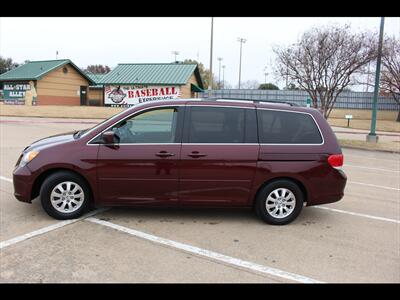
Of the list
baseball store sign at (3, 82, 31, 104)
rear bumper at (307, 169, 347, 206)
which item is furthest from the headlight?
baseball store sign at (3, 82, 31, 104)

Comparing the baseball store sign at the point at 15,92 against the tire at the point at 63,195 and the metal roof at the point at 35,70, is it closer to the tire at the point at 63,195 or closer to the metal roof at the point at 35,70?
the metal roof at the point at 35,70

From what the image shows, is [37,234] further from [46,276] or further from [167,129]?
[167,129]

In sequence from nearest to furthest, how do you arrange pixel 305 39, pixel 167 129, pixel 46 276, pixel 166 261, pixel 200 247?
pixel 46 276 < pixel 166 261 < pixel 200 247 < pixel 167 129 < pixel 305 39

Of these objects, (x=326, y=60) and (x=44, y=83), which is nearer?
(x=326, y=60)

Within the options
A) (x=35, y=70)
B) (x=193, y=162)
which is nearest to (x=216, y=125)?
(x=193, y=162)

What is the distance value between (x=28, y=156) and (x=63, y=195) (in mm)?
710

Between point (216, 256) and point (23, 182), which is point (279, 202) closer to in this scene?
point (216, 256)

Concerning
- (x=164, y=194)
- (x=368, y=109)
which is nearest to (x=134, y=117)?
(x=164, y=194)

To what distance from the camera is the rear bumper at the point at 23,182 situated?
15.5ft

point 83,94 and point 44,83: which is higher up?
point 44,83

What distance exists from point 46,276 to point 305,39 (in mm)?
14835

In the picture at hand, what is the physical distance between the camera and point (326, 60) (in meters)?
15.0

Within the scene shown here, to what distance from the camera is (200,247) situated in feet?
13.5
